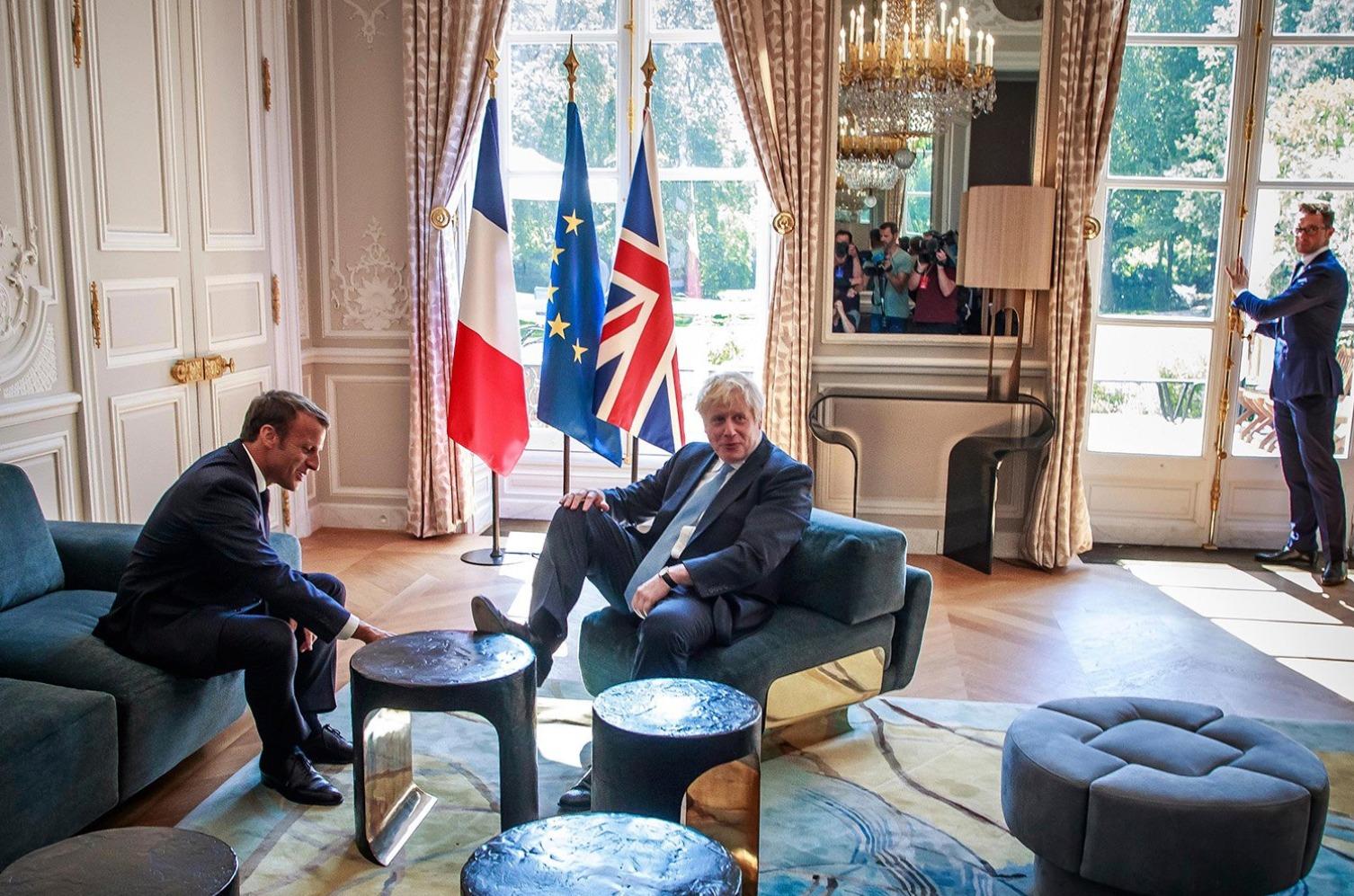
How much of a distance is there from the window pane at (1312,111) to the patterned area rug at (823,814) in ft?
9.50

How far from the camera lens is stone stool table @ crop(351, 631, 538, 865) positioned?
99.6 inches

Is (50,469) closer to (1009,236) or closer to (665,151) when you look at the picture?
(665,151)

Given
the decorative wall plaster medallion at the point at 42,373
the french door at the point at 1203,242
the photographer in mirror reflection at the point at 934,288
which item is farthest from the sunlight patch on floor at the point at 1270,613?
the decorative wall plaster medallion at the point at 42,373

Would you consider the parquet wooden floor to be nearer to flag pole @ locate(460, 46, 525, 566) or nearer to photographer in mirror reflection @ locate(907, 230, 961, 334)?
flag pole @ locate(460, 46, 525, 566)

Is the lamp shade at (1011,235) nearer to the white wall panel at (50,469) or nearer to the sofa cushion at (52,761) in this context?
the white wall panel at (50,469)

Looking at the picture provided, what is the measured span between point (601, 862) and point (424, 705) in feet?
2.64

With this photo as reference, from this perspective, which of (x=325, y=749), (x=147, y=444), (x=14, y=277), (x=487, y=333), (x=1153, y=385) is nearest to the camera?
(x=325, y=749)

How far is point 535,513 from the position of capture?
5.91 meters

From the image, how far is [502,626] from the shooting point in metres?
3.11

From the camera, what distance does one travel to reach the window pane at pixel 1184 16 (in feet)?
17.3

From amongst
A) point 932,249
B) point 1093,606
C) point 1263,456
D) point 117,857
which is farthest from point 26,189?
point 1263,456

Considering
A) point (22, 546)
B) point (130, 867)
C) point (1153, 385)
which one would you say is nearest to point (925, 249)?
point (1153, 385)

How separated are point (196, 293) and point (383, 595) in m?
1.36

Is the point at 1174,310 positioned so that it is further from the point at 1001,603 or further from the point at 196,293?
the point at 196,293
